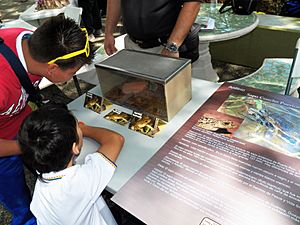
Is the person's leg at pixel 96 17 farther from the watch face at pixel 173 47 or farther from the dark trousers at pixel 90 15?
the watch face at pixel 173 47

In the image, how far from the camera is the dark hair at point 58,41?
88 cm

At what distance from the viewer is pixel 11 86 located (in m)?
0.90

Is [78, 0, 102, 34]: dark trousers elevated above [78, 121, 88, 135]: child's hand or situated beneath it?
situated beneath

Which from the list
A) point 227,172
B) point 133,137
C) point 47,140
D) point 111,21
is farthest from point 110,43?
point 227,172

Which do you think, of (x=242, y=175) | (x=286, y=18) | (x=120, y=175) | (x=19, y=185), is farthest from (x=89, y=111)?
(x=286, y=18)

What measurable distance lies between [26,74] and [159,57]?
0.48 meters

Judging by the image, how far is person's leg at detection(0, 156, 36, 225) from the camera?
1165 millimetres

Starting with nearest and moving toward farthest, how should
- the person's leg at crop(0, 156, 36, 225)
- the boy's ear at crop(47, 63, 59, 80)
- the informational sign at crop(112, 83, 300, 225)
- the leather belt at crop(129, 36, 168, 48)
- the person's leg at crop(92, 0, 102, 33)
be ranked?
1. the informational sign at crop(112, 83, 300, 225)
2. the boy's ear at crop(47, 63, 59, 80)
3. the person's leg at crop(0, 156, 36, 225)
4. the leather belt at crop(129, 36, 168, 48)
5. the person's leg at crop(92, 0, 102, 33)

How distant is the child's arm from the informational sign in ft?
0.38

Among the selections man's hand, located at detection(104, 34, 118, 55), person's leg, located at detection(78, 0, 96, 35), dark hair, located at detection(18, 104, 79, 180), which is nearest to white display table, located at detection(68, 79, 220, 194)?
dark hair, located at detection(18, 104, 79, 180)

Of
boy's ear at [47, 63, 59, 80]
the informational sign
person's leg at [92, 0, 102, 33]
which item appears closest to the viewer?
the informational sign

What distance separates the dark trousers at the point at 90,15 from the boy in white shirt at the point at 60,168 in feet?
11.3

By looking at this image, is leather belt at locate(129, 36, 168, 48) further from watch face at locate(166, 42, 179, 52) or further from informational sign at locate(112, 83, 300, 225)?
informational sign at locate(112, 83, 300, 225)

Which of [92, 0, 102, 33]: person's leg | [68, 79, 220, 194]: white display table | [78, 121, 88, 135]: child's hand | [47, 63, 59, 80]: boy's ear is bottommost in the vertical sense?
[92, 0, 102, 33]: person's leg
